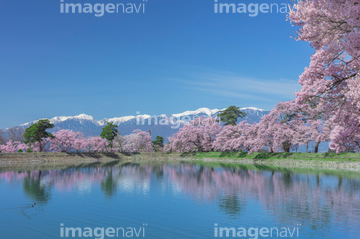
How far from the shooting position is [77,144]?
99.9 m

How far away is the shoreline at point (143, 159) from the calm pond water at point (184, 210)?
25.3 m

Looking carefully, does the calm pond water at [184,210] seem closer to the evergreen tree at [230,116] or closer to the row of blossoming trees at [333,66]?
the row of blossoming trees at [333,66]

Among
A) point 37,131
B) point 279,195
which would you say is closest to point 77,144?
point 37,131

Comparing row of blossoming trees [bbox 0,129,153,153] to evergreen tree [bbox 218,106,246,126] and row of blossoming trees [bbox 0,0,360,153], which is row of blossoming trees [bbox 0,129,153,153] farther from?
row of blossoming trees [bbox 0,0,360,153]

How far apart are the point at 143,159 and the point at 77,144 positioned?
2267 centimetres

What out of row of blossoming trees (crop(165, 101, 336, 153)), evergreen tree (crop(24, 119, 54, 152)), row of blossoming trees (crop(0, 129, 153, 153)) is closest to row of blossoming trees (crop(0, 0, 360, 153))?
row of blossoming trees (crop(165, 101, 336, 153))

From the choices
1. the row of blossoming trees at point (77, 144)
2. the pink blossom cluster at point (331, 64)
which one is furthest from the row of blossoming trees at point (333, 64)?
the row of blossoming trees at point (77, 144)

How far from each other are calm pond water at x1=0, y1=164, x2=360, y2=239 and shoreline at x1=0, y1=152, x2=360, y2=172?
25.3 metres

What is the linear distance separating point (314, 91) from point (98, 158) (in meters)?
82.7

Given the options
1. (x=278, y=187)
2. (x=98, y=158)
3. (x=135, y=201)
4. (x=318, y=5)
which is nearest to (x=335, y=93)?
(x=318, y=5)

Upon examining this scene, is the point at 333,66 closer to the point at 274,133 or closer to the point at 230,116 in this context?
the point at 274,133

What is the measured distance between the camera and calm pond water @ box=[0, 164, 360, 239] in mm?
16531

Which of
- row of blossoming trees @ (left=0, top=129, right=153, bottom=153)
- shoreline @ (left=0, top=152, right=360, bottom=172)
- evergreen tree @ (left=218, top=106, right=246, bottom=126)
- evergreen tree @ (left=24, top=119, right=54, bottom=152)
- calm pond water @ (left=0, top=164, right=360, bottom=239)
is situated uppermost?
evergreen tree @ (left=218, top=106, right=246, bottom=126)

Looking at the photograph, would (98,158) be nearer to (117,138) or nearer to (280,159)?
(117,138)
